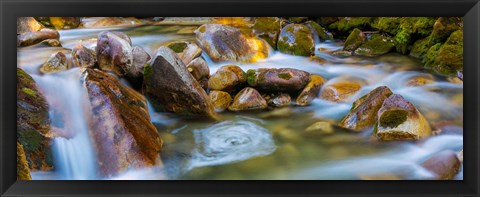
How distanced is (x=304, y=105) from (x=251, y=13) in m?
1.13

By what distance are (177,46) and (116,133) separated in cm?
94

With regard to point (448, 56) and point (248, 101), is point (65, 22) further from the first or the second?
point (448, 56)

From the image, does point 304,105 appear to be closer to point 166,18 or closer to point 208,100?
point 208,100

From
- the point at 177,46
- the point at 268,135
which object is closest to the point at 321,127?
the point at 268,135

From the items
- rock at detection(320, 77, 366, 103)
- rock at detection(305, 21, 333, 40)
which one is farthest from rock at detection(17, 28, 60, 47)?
rock at detection(320, 77, 366, 103)

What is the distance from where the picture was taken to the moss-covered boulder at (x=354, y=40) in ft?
12.4

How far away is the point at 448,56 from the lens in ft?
11.3

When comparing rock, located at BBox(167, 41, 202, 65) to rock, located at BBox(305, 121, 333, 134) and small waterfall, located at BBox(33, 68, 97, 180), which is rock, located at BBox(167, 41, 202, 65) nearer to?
small waterfall, located at BBox(33, 68, 97, 180)

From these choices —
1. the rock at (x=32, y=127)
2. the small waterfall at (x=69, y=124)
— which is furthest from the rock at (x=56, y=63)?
the rock at (x=32, y=127)

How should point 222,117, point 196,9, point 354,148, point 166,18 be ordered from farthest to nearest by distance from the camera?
point 222,117, point 354,148, point 166,18, point 196,9

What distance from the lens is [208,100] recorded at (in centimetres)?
371

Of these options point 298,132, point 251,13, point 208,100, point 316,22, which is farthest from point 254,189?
point 316,22

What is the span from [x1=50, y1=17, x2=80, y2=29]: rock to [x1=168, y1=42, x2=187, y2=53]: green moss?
2.55 feet

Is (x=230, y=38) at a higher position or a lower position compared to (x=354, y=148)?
higher
